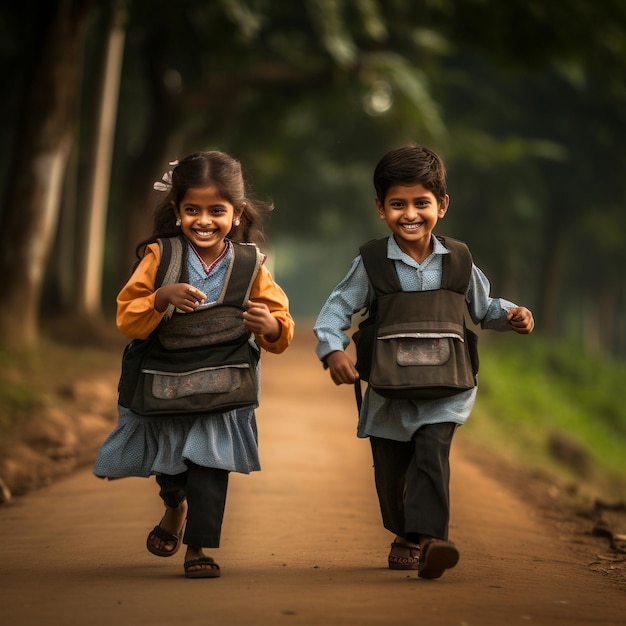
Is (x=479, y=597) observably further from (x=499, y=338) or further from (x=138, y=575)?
(x=499, y=338)

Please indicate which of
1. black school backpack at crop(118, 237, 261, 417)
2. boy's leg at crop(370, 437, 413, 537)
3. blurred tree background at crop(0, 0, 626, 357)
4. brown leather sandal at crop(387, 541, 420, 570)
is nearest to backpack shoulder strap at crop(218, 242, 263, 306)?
black school backpack at crop(118, 237, 261, 417)

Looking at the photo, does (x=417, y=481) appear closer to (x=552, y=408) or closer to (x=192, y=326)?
(x=192, y=326)

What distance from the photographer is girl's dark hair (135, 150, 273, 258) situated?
17.8 feet

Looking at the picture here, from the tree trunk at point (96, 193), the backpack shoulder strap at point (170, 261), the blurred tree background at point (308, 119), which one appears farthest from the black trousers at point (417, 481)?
the tree trunk at point (96, 193)

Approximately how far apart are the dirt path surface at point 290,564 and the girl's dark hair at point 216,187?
1.44 meters

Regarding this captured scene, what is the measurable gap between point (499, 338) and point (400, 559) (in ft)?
87.4

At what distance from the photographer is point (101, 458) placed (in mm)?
5457

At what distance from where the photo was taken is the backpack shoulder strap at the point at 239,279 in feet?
17.5

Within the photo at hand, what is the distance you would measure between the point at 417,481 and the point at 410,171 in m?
1.30

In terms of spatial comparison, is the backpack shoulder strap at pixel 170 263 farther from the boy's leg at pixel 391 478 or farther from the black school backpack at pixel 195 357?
the boy's leg at pixel 391 478

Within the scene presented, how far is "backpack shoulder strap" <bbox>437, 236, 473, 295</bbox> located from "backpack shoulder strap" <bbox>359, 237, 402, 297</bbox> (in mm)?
211

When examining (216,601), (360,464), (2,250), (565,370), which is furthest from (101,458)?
(565,370)

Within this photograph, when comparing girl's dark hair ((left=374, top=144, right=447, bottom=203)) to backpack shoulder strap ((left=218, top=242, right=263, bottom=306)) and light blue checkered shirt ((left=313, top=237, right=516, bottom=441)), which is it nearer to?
light blue checkered shirt ((left=313, top=237, right=516, bottom=441))

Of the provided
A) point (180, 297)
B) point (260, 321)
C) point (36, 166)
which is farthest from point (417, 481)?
point (36, 166)
